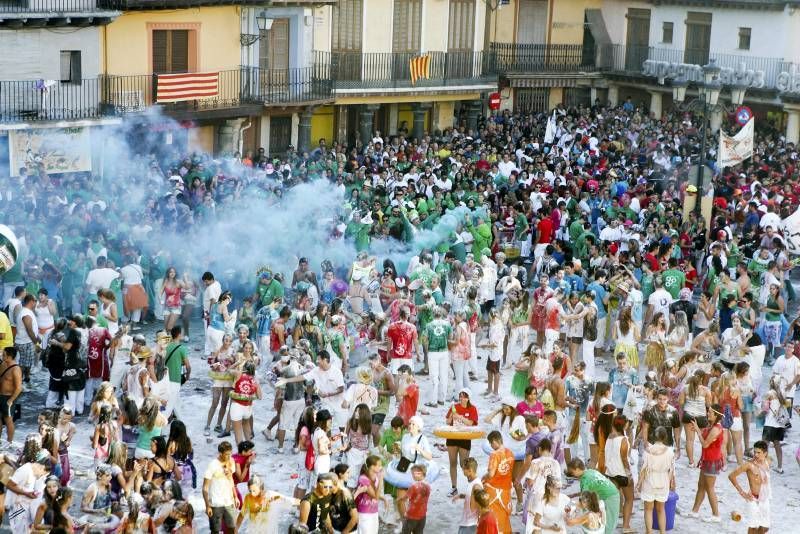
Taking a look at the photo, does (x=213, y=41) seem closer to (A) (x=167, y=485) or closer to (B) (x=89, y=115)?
(B) (x=89, y=115)

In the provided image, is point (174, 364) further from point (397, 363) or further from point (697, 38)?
point (697, 38)

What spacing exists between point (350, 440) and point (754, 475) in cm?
452

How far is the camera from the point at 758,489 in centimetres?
1670

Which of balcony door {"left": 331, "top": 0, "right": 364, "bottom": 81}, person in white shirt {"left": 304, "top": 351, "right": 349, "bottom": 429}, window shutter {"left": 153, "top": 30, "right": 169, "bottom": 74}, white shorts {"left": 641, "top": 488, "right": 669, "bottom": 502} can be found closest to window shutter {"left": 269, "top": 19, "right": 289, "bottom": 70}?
balcony door {"left": 331, "top": 0, "right": 364, "bottom": 81}

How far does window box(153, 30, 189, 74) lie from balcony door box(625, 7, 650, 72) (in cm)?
1706

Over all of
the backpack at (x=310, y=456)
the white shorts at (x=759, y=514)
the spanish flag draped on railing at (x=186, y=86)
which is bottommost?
the white shorts at (x=759, y=514)

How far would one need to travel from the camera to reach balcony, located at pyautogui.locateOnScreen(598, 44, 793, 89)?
44875 millimetres

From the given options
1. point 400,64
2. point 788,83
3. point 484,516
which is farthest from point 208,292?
point 788,83

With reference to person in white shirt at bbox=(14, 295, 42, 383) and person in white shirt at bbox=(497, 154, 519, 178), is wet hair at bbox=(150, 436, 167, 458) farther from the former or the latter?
person in white shirt at bbox=(497, 154, 519, 178)

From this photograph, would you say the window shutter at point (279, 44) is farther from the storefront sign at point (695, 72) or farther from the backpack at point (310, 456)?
the backpack at point (310, 456)

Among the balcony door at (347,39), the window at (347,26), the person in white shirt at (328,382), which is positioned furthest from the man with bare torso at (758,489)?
the window at (347,26)

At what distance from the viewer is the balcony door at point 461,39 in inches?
1710

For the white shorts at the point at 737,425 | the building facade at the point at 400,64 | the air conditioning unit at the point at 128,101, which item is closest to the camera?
the white shorts at the point at 737,425

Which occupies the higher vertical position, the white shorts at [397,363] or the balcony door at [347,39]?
the balcony door at [347,39]
